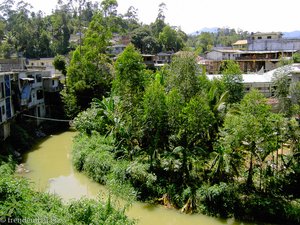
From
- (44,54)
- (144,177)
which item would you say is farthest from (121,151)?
(44,54)

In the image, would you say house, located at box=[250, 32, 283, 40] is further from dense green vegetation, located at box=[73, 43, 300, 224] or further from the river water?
dense green vegetation, located at box=[73, 43, 300, 224]

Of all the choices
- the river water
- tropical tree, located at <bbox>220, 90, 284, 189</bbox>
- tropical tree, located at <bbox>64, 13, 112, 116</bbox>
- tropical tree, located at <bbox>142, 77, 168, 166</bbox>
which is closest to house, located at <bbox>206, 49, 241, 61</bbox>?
tropical tree, located at <bbox>64, 13, 112, 116</bbox>

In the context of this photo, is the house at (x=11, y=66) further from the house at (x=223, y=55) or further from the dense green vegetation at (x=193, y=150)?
the house at (x=223, y=55)

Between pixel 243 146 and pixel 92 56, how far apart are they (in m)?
19.0

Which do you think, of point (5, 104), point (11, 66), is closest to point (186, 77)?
point (5, 104)

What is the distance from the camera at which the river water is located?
13.5 metres

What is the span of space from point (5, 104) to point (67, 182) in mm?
8101

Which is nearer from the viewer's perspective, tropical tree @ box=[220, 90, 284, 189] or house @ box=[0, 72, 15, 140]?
tropical tree @ box=[220, 90, 284, 189]

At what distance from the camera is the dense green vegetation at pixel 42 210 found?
8.80 m

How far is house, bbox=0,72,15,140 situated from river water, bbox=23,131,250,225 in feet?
7.34

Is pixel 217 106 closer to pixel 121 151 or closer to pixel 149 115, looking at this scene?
pixel 149 115

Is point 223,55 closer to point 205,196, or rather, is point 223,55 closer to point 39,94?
point 39,94

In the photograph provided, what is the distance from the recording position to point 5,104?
72.5 ft

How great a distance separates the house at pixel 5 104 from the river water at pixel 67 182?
224cm
